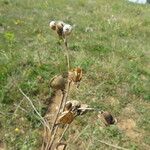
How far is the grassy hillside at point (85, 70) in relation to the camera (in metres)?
7.25

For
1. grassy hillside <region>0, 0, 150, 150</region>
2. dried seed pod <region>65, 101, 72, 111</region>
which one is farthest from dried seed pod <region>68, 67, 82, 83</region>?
grassy hillside <region>0, 0, 150, 150</region>

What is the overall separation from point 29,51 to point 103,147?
379 cm

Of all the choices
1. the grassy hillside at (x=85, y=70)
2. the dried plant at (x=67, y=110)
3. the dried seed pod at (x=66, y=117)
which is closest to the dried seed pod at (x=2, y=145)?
the grassy hillside at (x=85, y=70)

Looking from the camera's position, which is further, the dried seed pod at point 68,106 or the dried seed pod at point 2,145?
Answer: the dried seed pod at point 2,145

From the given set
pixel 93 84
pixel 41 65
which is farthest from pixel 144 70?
pixel 41 65

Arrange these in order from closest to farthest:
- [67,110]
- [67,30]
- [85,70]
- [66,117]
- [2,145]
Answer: [66,117]
[67,110]
[67,30]
[2,145]
[85,70]

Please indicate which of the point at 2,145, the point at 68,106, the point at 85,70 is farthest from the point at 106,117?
the point at 85,70

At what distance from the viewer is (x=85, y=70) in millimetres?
9609

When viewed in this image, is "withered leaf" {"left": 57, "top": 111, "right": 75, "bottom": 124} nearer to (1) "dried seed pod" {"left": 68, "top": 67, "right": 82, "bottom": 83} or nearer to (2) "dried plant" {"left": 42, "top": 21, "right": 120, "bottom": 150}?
(2) "dried plant" {"left": 42, "top": 21, "right": 120, "bottom": 150}

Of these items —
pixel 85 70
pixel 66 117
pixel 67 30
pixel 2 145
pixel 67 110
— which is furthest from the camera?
pixel 85 70

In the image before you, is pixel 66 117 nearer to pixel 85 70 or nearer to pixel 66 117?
pixel 66 117

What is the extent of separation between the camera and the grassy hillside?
7254 mm

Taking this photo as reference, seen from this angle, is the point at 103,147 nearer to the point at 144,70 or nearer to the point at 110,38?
the point at 144,70

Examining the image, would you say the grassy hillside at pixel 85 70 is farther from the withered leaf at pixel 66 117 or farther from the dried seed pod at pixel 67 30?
the withered leaf at pixel 66 117
